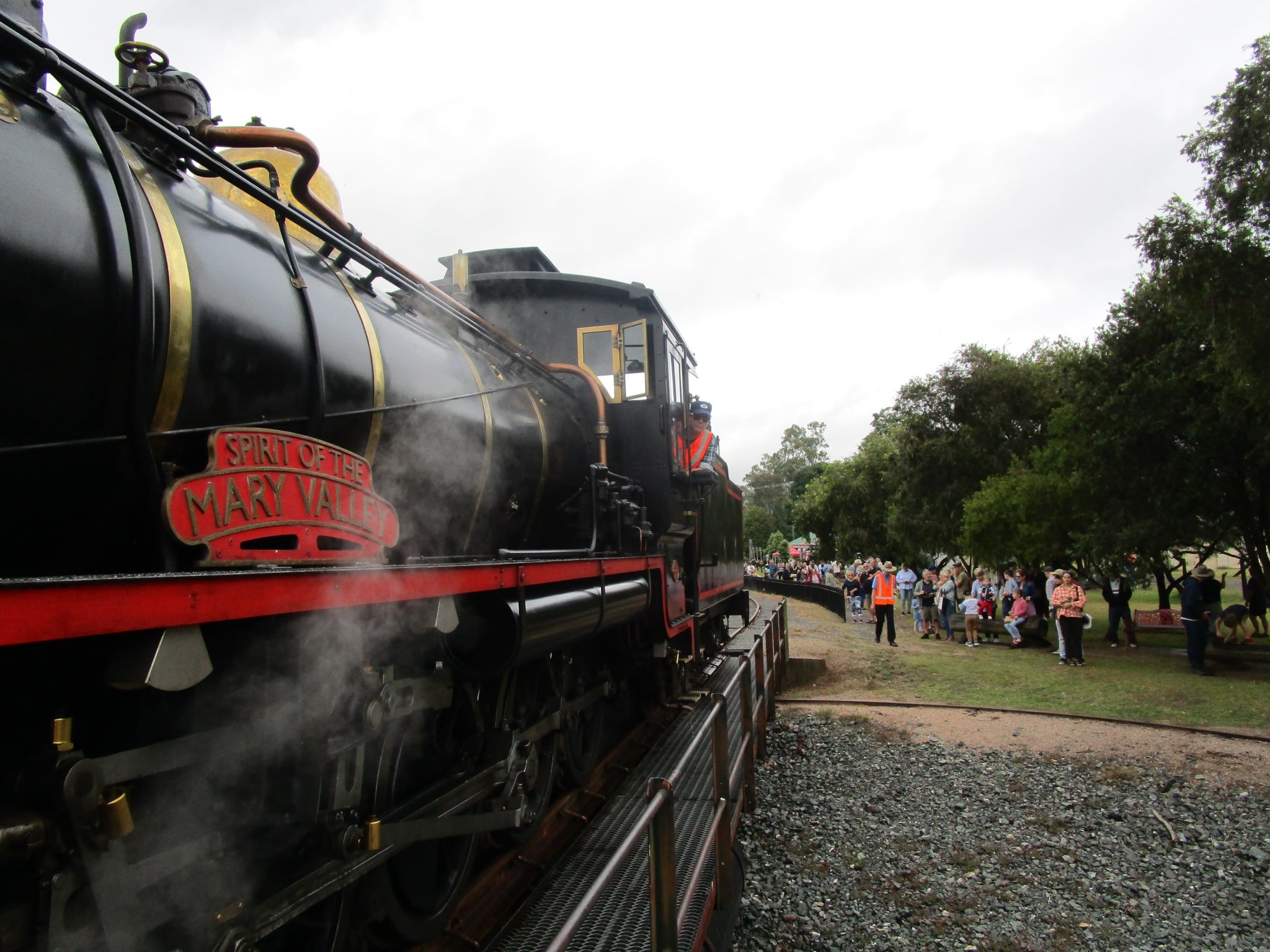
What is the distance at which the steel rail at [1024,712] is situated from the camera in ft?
22.5

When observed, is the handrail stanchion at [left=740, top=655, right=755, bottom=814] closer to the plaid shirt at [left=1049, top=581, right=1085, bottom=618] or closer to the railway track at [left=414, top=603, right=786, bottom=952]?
the railway track at [left=414, top=603, right=786, bottom=952]

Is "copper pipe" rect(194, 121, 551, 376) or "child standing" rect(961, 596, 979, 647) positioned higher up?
"copper pipe" rect(194, 121, 551, 376)

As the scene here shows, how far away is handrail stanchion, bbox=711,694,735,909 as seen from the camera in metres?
3.41

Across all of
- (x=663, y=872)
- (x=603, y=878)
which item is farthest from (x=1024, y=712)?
(x=603, y=878)

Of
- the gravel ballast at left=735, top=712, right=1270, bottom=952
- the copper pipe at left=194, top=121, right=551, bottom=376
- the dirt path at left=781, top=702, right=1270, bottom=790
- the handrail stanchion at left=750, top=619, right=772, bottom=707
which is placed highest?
the copper pipe at left=194, top=121, right=551, bottom=376

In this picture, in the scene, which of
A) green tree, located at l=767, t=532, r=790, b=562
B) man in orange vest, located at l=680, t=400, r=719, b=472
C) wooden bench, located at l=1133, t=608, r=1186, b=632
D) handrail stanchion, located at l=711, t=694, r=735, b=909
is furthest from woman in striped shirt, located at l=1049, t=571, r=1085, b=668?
green tree, located at l=767, t=532, r=790, b=562

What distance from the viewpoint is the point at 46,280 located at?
5.71 ft

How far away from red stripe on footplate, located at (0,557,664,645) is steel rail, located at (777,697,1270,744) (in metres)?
6.89

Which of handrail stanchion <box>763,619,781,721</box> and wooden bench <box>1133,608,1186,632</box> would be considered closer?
handrail stanchion <box>763,619,781,721</box>

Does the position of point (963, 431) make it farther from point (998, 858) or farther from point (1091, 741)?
point (998, 858)

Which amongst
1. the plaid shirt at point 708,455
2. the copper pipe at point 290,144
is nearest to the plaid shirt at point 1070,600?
the plaid shirt at point 708,455

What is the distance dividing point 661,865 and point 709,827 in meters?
1.40

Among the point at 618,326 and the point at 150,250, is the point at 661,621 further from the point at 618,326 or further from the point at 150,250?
the point at 150,250

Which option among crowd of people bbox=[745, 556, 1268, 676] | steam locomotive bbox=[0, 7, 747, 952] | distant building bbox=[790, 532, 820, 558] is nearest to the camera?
steam locomotive bbox=[0, 7, 747, 952]
